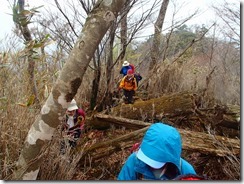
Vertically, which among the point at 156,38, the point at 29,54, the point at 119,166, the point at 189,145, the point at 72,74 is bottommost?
the point at 119,166

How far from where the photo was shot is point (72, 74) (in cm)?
161

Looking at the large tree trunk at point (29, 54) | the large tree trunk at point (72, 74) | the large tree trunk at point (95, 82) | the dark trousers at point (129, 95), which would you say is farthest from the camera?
the dark trousers at point (129, 95)

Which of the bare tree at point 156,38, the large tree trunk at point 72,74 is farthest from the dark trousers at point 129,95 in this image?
the large tree trunk at point 72,74

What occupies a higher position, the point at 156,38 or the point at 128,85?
the point at 156,38

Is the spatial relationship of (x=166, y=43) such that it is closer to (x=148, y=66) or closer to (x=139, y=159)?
(x=148, y=66)

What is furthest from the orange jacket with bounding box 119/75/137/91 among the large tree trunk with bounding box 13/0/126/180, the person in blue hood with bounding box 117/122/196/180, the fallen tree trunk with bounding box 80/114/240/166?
the person in blue hood with bounding box 117/122/196/180

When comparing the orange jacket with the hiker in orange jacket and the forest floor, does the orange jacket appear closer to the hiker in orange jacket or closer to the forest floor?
the hiker in orange jacket

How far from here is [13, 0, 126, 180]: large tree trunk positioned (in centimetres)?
162

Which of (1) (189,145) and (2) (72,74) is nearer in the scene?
(2) (72,74)

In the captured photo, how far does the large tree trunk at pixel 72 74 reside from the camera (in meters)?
1.62

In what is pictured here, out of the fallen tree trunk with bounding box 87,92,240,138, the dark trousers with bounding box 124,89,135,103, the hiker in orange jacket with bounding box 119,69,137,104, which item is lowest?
the fallen tree trunk with bounding box 87,92,240,138

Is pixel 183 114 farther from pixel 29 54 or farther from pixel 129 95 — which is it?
pixel 29 54

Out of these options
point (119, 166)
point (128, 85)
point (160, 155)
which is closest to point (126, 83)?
point (128, 85)

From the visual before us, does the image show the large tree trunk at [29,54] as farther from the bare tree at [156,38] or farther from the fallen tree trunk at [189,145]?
the bare tree at [156,38]
